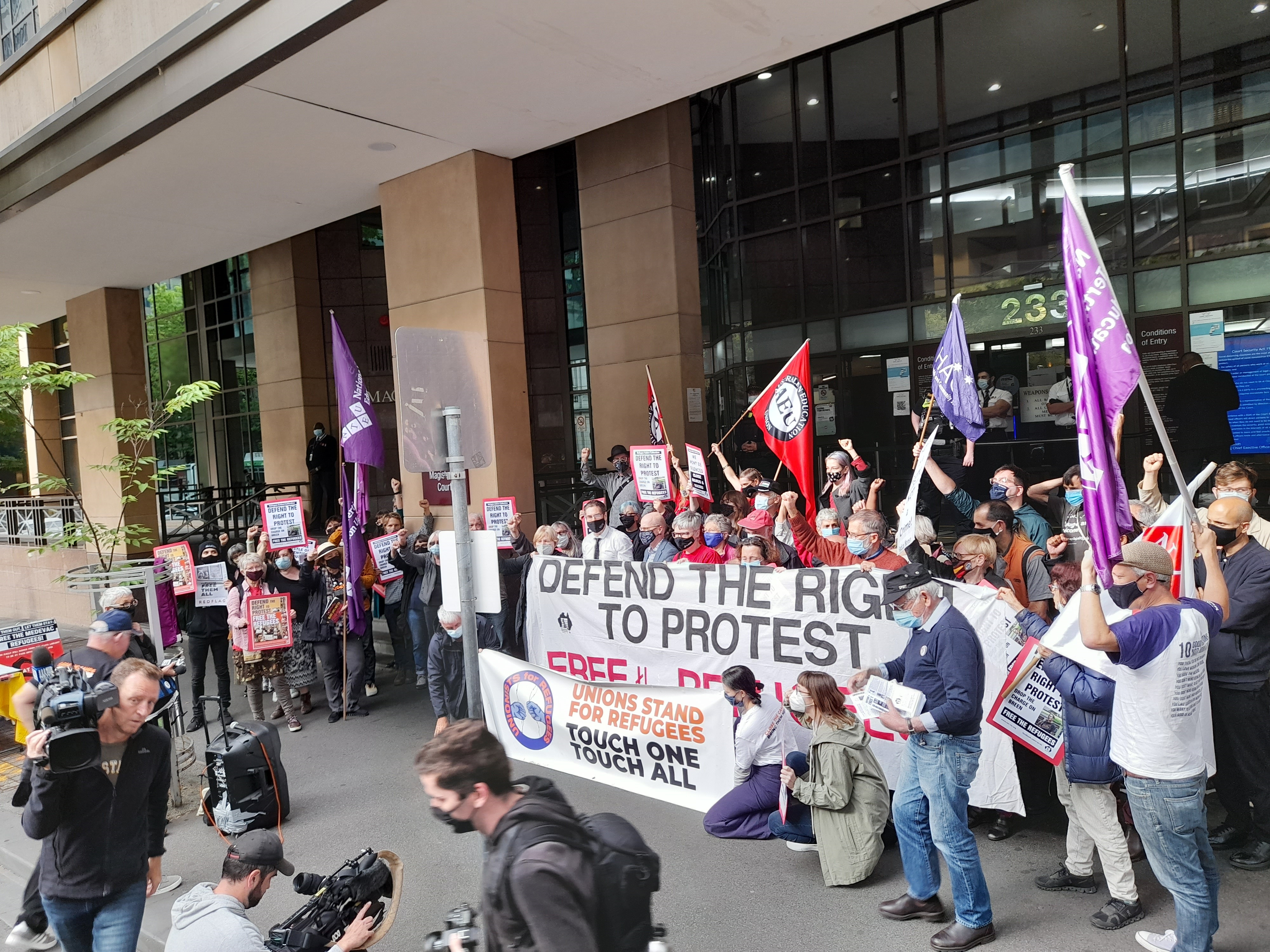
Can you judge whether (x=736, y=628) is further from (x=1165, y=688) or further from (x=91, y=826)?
(x=91, y=826)

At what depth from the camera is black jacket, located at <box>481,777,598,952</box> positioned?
2.31m

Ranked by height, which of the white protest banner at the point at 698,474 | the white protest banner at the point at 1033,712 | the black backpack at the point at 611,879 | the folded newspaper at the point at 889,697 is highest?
the white protest banner at the point at 698,474

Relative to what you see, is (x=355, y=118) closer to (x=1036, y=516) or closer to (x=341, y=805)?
(x=341, y=805)

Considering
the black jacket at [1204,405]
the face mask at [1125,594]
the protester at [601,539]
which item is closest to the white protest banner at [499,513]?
the protester at [601,539]

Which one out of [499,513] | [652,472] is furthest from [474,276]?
[652,472]

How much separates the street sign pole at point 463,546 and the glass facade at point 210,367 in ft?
58.7

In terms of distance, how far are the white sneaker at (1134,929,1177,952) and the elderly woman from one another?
291 inches

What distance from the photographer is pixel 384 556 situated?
9336 millimetres

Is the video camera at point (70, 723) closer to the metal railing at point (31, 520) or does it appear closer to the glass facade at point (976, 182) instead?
the glass facade at point (976, 182)

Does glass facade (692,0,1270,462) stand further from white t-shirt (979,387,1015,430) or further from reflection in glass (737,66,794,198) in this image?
white t-shirt (979,387,1015,430)

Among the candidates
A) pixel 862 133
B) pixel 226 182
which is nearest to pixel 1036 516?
pixel 862 133

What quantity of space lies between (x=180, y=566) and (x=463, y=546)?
5.26m

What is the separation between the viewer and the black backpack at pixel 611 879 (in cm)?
238

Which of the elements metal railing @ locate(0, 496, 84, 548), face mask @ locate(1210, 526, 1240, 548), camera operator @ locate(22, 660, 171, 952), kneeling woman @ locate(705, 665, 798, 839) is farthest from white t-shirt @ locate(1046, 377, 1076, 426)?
metal railing @ locate(0, 496, 84, 548)
